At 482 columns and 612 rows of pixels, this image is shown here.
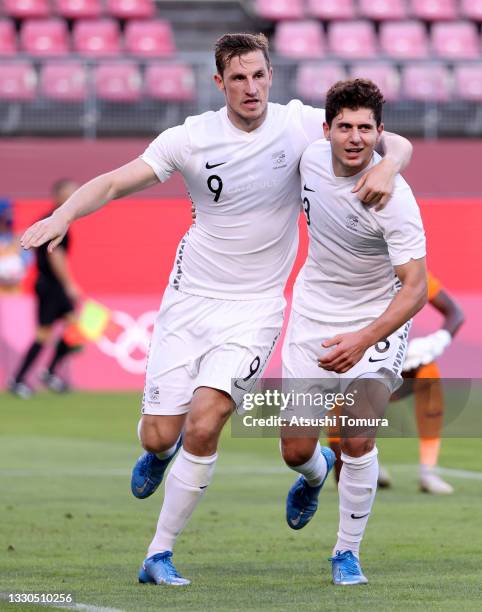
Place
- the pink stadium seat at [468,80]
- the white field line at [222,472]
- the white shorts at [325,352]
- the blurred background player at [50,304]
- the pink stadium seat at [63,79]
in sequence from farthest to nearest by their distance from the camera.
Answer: the pink stadium seat at [468,80] → the pink stadium seat at [63,79] → the blurred background player at [50,304] → the white field line at [222,472] → the white shorts at [325,352]

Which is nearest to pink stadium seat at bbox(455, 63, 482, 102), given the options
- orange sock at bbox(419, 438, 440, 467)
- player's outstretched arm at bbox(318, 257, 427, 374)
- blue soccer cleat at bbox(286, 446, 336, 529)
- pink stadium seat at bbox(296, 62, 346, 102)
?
pink stadium seat at bbox(296, 62, 346, 102)

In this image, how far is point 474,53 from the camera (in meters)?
24.2

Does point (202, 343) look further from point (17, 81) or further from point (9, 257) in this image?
point (17, 81)

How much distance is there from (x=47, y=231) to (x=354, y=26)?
1876cm

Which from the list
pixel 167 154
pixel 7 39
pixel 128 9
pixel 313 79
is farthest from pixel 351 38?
pixel 167 154

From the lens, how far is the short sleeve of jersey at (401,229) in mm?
6461

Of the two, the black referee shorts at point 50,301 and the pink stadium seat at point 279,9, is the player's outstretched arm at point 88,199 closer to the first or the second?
the black referee shorts at point 50,301

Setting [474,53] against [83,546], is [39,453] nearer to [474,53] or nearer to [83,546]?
[83,546]

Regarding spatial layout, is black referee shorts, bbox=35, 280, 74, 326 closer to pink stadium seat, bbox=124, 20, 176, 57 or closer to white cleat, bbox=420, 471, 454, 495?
pink stadium seat, bbox=124, 20, 176, 57

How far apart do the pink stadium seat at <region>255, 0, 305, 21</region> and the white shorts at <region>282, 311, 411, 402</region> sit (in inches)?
713

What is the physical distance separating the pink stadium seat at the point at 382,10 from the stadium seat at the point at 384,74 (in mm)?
3343

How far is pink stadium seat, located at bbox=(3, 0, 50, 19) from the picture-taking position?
24.3 meters

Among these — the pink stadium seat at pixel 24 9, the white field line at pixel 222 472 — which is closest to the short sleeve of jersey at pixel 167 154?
the white field line at pixel 222 472

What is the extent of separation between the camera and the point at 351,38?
2433cm
